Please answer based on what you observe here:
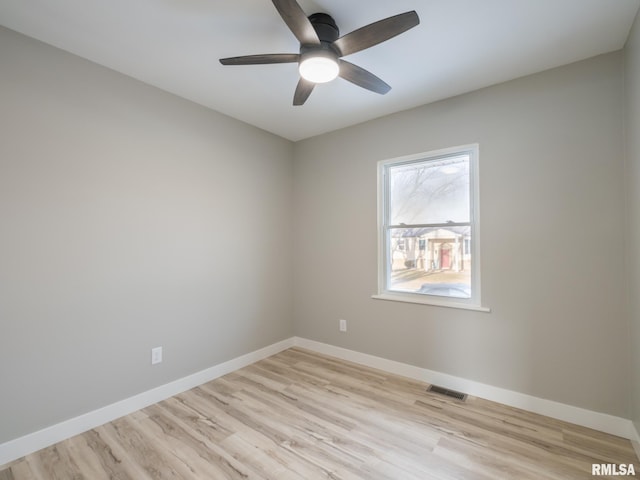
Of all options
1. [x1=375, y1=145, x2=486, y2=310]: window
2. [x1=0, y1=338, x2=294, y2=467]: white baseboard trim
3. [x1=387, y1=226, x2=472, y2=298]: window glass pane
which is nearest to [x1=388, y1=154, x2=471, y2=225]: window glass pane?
[x1=375, y1=145, x2=486, y2=310]: window

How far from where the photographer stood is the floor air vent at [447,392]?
2.52m

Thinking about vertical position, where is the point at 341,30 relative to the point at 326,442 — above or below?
above

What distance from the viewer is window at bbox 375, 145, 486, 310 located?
264 centimetres

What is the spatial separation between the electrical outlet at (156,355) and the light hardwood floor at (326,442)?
13.6 inches

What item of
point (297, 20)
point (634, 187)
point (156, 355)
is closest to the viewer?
point (297, 20)

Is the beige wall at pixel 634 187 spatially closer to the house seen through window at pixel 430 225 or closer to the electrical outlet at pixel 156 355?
the house seen through window at pixel 430 225

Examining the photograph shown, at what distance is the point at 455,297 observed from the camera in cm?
270

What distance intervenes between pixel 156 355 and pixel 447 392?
249 cm

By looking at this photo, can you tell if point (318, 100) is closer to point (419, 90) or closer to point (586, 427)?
point (419, 90)

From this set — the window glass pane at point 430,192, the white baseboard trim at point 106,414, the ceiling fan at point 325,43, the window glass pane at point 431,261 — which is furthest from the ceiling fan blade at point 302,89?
the white baseboard trim at point 106,414

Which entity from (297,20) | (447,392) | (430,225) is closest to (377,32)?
(297,20)

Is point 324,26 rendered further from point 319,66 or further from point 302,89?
point 302,89

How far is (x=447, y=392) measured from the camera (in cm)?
260

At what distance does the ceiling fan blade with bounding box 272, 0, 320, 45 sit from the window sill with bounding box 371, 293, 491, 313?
2.26 metres
